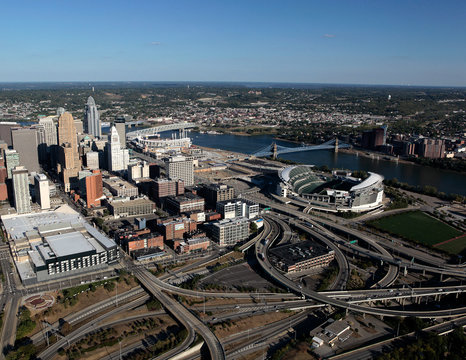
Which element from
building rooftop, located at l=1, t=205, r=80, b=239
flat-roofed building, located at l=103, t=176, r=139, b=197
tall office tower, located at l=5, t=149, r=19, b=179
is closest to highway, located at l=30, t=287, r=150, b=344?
building rooftop, located at l=1, t=205, r=80, b=239

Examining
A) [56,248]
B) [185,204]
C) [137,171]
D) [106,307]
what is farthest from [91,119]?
[106,307]

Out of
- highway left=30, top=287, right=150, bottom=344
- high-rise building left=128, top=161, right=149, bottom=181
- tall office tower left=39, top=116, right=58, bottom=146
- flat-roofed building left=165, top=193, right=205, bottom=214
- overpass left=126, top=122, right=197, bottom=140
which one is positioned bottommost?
highway left=30, top=287, right=150, bottom=344

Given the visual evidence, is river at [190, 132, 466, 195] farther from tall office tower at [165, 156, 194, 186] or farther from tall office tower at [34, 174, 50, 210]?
tall office tower at [34, 174, 50, 210]

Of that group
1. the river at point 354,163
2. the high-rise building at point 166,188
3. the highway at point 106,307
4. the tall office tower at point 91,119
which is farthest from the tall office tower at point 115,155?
the highway at point 106,307

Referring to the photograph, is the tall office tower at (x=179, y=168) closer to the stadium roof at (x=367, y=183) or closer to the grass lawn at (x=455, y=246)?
the stadium roof at (x=367, y=183)

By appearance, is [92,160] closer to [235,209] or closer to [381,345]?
[235,209]

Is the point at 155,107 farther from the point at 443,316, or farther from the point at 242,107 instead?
the point at 443,316

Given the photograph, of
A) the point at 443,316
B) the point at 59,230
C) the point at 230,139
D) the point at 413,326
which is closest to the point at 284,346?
the point at 413,326
